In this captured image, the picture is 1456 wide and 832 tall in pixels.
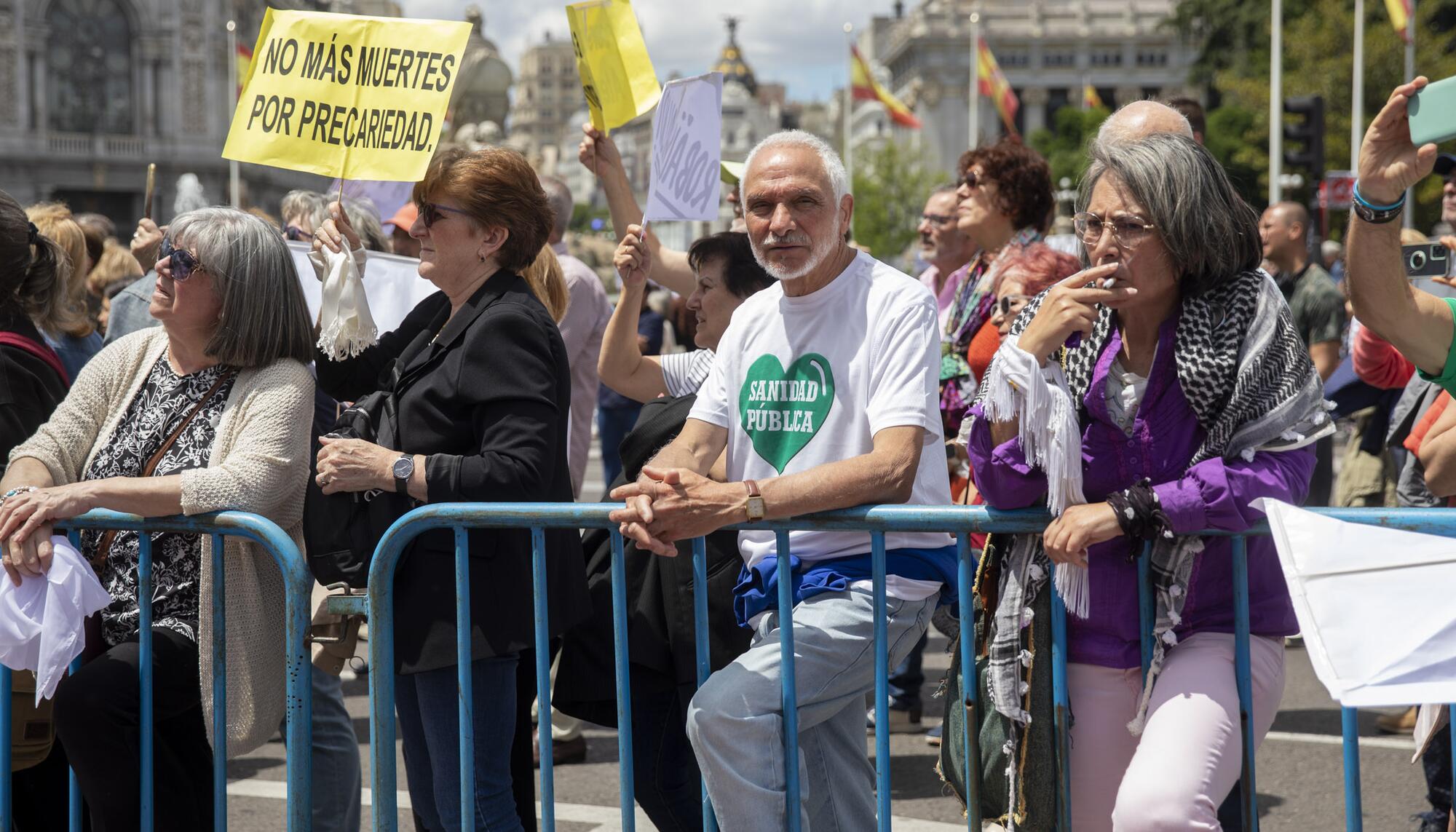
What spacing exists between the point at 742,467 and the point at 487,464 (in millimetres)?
599

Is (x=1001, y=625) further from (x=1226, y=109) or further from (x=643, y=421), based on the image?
(x=1226, y=109)

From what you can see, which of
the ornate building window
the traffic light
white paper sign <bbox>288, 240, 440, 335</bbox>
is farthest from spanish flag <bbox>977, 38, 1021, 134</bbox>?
the ornate building window

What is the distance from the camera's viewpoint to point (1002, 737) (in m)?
3.14

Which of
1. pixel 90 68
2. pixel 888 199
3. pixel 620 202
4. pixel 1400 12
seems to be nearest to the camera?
pixel 620 202

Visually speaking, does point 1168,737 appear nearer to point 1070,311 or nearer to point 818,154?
point 1070,311

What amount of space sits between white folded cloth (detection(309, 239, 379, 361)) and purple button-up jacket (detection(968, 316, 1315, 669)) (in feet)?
6.07

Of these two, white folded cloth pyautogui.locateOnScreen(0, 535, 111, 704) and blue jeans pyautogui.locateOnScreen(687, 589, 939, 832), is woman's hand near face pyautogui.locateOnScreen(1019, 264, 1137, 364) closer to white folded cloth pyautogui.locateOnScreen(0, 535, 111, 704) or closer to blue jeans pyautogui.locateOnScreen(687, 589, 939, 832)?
blue jeans pyautogui.locateOnScreen(687, 589, 939, 832)

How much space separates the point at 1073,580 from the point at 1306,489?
0.51 meters

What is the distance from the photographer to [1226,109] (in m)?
60.4

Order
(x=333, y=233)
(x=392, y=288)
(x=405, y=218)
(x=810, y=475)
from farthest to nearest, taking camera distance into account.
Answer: (x=405, y=218) → (x=392, y=288) → (x=333, y=233) → (x=810, y=475)

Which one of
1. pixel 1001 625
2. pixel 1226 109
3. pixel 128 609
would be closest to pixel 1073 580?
pixel 1001 625

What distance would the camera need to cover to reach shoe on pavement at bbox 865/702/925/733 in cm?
610

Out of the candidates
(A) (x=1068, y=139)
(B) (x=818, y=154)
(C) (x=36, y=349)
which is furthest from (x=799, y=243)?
(A) (x=1068, y=139)

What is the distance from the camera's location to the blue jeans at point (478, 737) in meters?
3.65
